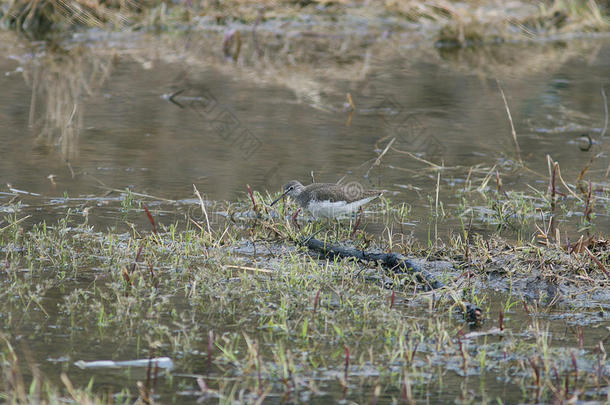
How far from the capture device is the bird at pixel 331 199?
8.10 metres

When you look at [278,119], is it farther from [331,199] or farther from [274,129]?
[331,199]

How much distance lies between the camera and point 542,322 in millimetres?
6191

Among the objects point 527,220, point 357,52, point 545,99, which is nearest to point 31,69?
point 357,52

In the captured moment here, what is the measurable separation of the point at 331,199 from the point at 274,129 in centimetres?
430

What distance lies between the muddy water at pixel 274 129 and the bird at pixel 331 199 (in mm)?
631

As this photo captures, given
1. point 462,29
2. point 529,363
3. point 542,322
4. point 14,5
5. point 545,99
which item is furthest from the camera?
point 462,29

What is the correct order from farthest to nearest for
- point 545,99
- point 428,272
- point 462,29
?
1. point 462,29
2. point 545,99
3. point 428,272

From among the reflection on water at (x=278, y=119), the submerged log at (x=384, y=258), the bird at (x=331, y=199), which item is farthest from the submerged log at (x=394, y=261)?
the reflection on water at (x=278, y=119)

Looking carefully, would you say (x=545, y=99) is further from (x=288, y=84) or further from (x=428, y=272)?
(x=428, y=272)

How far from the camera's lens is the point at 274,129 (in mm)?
12219

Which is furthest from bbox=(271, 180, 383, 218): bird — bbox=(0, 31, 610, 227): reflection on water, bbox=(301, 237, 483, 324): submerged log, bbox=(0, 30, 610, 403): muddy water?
bbox=(0, 31, 610, 227): reflection on water

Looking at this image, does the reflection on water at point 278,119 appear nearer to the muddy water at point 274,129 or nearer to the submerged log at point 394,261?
the muddy water at point 274,129

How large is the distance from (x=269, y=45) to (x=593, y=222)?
10.7 metres

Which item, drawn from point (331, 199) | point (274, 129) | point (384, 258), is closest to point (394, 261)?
point (384, 258)
